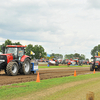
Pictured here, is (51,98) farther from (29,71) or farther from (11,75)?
(29,71)

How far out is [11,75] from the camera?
14047 millimetres

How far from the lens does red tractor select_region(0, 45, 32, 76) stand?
14109mm

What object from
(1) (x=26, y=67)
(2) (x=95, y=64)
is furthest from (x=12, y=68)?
(2) (x=95, y=64)

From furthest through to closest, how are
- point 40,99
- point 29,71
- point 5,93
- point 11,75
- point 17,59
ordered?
1. point 29,71
2. point 17,59
3. point 11,75
4. point 5,93
5. point 40,99

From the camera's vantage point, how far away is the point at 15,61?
14.8 m

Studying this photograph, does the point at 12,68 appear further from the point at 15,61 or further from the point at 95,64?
the point at 95,64

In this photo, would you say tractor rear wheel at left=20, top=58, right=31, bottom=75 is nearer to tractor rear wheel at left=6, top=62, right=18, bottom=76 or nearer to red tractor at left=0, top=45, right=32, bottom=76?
red tractor at left=0, top=45, right=32, bottom=76

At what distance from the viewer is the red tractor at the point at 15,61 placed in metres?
14.1

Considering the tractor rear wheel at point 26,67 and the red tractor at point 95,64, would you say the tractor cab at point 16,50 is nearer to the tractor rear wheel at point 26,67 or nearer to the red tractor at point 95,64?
the tractor rear wheel at point 26,67

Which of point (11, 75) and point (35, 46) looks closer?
point (11, 75)

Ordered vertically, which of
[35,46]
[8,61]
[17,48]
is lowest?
[8,61]

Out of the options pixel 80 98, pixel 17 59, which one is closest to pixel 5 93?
pixel 80 98

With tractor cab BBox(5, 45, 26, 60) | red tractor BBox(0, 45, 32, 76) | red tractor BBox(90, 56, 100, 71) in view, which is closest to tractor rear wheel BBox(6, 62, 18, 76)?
red tractor BBox(0, 45, 32, 76)

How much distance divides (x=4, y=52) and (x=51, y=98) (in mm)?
9436
